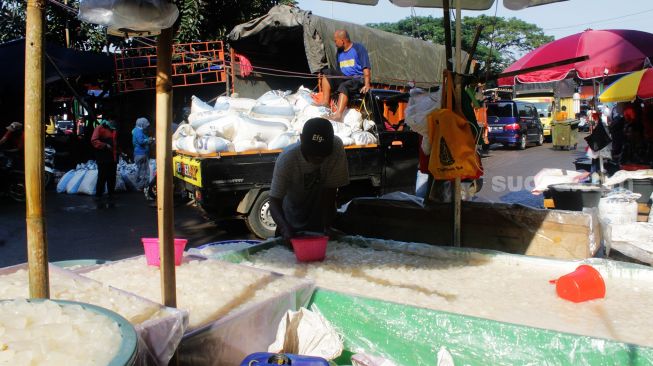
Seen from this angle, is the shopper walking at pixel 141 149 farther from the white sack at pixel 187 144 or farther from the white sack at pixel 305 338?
the white sack at pixel 305 338

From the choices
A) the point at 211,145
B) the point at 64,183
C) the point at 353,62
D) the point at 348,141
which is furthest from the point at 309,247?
the point at 64,183

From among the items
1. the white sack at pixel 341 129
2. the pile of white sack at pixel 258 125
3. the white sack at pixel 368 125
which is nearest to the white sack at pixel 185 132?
the pile of white sack at pixel 258 125

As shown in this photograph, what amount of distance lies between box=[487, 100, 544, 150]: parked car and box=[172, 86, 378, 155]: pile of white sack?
1537cm

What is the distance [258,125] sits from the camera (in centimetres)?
682

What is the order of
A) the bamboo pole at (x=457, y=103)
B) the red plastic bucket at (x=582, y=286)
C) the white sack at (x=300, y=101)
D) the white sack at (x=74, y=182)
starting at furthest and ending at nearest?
the white sack at (x=74, y=182) → the white sack at (x=300, y=101) → the bamboo pole at (x=457, y=103) → the red plastic bucket at (x=582, y=286)

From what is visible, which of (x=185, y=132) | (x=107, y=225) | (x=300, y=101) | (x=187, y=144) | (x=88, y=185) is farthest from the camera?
(x=88, y=185)

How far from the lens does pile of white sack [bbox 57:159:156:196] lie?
461 inches

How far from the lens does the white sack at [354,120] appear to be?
7516 millimetres

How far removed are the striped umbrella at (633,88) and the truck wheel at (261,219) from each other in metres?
5.17

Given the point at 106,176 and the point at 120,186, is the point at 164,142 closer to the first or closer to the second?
the point at 106,176

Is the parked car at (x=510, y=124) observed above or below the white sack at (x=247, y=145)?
above

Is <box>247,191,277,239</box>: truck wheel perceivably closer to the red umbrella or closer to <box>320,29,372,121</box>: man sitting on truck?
<box>320,29,372,121</box>: man sitting on truck

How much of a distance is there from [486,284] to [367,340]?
89 cm

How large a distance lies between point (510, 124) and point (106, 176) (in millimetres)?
16359
